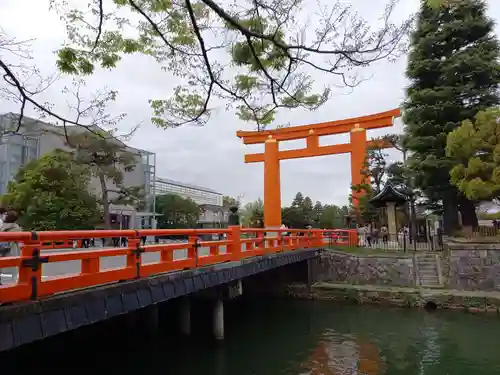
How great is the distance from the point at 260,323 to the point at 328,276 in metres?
5.82

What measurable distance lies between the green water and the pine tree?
19.7 feet

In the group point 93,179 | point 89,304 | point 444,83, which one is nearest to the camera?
point 89,304

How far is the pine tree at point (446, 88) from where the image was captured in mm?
16859

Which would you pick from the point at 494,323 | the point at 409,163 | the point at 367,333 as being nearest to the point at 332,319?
the point at 367,333

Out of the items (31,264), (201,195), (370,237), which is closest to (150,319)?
(31,264)

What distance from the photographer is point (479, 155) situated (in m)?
14.9

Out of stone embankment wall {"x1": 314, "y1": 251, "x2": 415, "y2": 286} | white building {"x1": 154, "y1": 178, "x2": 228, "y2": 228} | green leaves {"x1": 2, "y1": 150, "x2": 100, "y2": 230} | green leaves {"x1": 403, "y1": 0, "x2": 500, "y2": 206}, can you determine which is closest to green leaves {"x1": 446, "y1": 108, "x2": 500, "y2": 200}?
green leaves {"x1": 403, "y1": 0, "x2": 500, "y2": 206}

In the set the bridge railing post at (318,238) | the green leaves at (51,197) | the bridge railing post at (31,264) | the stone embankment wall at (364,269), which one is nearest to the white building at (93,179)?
the green leaves at (51,197)

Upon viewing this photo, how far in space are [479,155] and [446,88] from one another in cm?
368

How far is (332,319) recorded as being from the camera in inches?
511

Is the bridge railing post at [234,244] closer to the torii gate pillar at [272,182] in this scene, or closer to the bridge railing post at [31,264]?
the bridge railing post at [31,264]

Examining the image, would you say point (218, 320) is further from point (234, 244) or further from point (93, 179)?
point (93, 179)

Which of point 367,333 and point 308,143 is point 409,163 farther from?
point 367,333

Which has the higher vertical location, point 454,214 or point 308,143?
point 308,143
